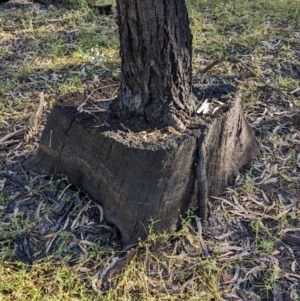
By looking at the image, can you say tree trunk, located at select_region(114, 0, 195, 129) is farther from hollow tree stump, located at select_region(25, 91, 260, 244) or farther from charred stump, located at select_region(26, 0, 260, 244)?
hollow tree stump, located at select_region(25, 91, 260, 244)

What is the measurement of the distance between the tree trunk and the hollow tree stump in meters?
0.15

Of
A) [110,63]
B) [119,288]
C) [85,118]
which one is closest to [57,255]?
[119,288]

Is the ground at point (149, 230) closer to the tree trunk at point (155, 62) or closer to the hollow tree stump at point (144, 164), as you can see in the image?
the hollow tree stump at point (144, 164)

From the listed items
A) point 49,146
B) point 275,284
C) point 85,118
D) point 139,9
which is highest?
point 139,9

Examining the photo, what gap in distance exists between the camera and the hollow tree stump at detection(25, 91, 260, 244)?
7.22 feet

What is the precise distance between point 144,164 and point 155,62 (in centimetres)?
49

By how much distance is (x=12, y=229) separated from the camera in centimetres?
243

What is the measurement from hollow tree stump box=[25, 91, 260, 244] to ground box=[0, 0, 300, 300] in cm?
9

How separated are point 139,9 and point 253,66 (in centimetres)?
208

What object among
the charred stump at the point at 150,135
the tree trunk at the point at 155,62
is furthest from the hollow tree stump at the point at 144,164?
the tree trunk at the point at 155,62

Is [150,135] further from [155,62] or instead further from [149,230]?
[149,230]

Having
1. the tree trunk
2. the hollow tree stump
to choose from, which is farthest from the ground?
the tree trunk

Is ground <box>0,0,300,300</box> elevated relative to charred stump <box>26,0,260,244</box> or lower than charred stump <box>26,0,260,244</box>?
lower

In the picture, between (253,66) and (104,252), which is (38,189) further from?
(253,66)
